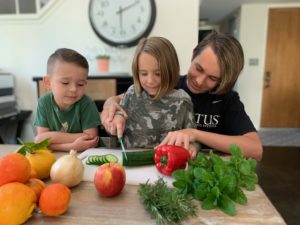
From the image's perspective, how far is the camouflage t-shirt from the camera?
0.93 meters

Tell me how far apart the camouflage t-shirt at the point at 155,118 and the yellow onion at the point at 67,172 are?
38 centimetres

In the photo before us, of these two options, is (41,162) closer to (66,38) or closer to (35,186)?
(35,186)

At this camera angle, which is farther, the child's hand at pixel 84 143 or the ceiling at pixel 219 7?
the ceiling at pixel 219 7

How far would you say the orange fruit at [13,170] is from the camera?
0.46 m

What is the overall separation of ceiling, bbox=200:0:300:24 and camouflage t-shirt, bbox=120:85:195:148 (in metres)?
3.77

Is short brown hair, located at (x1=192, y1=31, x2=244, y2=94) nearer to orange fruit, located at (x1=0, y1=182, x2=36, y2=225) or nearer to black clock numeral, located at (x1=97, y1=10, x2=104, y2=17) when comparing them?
orange fruit, located at (x1=0, y1=182, x2=36, y2=225)

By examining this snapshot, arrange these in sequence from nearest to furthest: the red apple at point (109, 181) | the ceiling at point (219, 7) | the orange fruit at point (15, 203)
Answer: the orange fruit at point (15, 203)
the red apple at point (109, 181)
the ceiling at point (219, 7)

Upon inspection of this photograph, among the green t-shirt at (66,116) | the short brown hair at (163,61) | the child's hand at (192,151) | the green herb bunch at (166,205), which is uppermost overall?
the short brown hair at (163,61)

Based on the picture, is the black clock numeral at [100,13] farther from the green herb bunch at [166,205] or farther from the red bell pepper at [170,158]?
the green herb bunch at [166,205]

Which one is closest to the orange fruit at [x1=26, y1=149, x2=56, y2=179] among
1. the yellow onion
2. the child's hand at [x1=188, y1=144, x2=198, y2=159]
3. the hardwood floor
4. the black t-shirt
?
the yellow onion

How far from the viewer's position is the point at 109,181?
518mm

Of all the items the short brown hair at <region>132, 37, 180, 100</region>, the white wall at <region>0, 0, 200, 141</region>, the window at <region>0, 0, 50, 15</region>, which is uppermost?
the window at <region>0, 0, 50, 15</region>

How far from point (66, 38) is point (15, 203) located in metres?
2.00

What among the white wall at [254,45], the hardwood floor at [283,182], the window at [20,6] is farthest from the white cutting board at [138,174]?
the white wall at [254,45]
